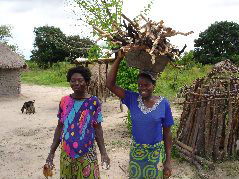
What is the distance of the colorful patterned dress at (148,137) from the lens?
2768mm

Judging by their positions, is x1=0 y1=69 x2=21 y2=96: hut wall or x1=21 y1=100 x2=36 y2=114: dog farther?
x1=0 y1=69 x2=21 y2=96: hut wall

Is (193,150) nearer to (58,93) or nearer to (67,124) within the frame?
(67,124)

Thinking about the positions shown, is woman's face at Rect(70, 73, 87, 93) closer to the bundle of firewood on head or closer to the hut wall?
the bundle of firewood on head

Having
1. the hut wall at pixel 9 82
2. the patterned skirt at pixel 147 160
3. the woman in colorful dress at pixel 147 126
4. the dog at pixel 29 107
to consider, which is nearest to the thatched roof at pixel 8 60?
the hut wall at pixel 9 82

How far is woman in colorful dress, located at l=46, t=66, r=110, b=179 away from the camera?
2.85 metres

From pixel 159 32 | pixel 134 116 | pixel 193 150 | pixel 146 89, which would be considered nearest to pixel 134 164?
pixel 134 116

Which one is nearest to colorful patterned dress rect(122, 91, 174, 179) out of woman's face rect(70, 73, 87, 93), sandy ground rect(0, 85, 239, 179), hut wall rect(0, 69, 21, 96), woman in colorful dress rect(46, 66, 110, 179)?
woman in colorful dress rect(46, 66, 110, 179)

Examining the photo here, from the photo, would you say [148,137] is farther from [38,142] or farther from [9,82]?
[9,82]

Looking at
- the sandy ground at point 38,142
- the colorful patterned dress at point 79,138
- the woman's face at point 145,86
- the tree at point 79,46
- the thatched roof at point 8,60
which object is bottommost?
the sandy ground at point 38,142

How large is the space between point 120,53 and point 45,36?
32.6 metres

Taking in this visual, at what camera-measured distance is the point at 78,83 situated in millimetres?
2928

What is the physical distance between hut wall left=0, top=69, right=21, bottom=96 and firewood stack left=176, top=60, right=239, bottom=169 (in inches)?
445

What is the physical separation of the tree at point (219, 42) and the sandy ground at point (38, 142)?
1836 cm

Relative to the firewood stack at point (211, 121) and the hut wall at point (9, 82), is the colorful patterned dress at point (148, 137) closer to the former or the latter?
the firewood stack at point (211, 121)
